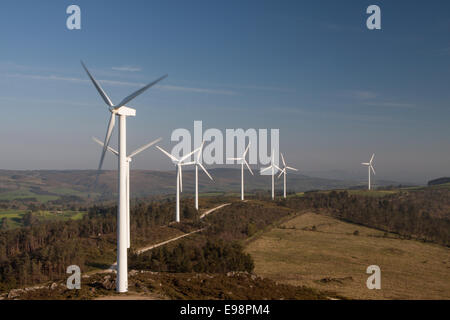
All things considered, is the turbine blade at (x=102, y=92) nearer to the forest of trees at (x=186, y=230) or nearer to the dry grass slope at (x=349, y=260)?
the forest of trees at (x=186, y=230)

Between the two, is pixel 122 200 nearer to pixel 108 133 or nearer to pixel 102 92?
pixel 108 133

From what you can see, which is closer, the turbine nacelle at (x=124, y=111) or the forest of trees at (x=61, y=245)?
the turbine nacelle at (x=124, y=111)

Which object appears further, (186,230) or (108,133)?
(186,230)

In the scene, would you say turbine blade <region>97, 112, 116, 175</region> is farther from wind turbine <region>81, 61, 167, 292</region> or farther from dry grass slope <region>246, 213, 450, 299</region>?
dry grass slope <region>246, 213, 450, 299</region>

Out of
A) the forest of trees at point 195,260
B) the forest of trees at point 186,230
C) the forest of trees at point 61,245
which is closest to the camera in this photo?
the forest of trees at point 61,245

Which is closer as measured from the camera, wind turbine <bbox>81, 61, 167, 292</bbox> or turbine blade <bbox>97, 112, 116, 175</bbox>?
wind turbine <bbox>81, 61, 167, 292</bbox>

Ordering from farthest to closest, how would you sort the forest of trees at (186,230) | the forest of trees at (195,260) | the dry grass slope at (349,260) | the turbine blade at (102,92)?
1. the forest of trees at (186,230)
2. the forest of trees at (195,260)
3. the dry grass slope at (349,260)
4. the turbine blade at (102,92)

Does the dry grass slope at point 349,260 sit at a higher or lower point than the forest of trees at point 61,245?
lower

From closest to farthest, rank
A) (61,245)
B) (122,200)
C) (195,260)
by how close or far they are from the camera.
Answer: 1. (122,200)
2. (195,260)
3. (61,245)

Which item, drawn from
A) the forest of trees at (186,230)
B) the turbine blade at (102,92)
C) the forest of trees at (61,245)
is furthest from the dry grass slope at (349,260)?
the turbine blade at (102,92)

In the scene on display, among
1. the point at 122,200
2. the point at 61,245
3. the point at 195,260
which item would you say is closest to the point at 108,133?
the point at 122,200

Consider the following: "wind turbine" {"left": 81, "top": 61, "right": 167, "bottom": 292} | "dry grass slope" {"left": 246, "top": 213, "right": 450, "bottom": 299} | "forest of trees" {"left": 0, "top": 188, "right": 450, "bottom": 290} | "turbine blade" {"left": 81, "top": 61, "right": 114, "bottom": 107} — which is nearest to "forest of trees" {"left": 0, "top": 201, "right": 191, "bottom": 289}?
"forest of trees" {"left": 0, "top": 188, "right": 450, "bottom": 290}
